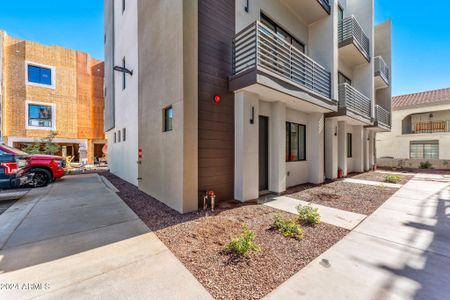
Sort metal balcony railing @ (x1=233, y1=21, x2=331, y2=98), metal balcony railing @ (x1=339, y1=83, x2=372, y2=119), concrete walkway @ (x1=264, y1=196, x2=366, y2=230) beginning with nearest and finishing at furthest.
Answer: concrete walkway @ (x1=264, y1=196, x2=366, y2=230), metal balcony railing @ (x1=233, y1=21, x2=331, y2=98), metal balcony railing @ (x1=339, y1=83, x2=372, y2=119)

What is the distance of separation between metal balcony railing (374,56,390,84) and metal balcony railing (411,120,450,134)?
1058 cm

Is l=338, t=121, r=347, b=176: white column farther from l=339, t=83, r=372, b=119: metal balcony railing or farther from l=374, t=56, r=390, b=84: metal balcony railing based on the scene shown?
l=374, t=56, r=390, b=84: metal balcony railing

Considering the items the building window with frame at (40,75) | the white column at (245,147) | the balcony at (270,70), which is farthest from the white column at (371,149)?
the building window with frame at (40,75)

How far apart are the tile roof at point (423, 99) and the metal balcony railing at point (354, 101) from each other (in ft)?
45.0

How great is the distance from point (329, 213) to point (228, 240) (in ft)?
9.96

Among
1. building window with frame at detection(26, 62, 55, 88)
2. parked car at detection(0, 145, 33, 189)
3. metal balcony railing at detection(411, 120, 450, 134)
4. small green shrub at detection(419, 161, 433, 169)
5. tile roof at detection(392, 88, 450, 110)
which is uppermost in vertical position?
building window with frame at detection(26, 62, 55, 88)

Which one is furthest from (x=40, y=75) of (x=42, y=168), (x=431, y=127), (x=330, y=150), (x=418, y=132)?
(x=431, y=127)

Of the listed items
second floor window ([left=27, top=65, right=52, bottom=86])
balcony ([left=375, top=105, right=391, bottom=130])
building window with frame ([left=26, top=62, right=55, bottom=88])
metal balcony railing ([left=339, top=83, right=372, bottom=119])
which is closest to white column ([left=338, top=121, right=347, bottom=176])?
metal balcony railing ([left=339, top=83, right=372, bottom=119])

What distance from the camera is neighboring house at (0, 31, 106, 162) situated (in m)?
17.1

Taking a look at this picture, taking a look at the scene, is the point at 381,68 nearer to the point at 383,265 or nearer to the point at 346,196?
the point at 346,196

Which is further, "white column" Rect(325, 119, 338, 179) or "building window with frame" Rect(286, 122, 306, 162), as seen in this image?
"white column" Rect(325, 119, 338, 179)

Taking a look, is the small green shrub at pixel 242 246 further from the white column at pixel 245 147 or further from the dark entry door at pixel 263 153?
the dark entry door at pixel 263 153

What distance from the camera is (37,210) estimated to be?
5.11 meters

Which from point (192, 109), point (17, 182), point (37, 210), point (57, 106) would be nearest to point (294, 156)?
point (192, 109)
